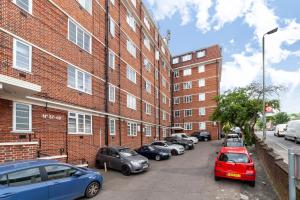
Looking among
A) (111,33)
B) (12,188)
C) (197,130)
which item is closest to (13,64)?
(12,188)

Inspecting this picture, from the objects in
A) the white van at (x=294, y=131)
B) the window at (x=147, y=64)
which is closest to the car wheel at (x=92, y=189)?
the window at (x=147, y=64)

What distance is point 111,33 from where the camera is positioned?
20797mm

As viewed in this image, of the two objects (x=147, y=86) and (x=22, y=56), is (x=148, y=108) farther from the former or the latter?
(x=22, y=56)

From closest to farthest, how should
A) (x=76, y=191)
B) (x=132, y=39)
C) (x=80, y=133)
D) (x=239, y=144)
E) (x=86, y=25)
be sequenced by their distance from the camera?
1. (x=76, y=191)
2. (x=80, y=133)
3. (x=86, y=25)
4. (x=239, y=144)
5. (x=132, y=39)

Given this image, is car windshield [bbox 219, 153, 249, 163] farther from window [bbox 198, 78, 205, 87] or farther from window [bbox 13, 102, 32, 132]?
window [bbox 198, 78, 205, 87]

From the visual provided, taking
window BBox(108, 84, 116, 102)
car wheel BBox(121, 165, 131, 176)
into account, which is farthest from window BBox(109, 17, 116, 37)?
car wheel BBox(121, 165, 131, 176)

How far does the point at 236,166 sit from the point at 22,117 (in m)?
9.97

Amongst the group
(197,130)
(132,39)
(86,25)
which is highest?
(132,39)

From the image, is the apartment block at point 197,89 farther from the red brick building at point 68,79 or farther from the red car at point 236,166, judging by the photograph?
the red car at point 236,166

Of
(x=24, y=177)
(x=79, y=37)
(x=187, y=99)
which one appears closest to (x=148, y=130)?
(x=79, y=37)

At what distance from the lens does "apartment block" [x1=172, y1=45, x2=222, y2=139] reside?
145 ft

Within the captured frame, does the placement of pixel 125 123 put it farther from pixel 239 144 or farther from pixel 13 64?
pixel 13 64

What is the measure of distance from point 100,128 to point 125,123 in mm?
5137

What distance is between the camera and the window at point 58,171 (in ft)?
26.5
